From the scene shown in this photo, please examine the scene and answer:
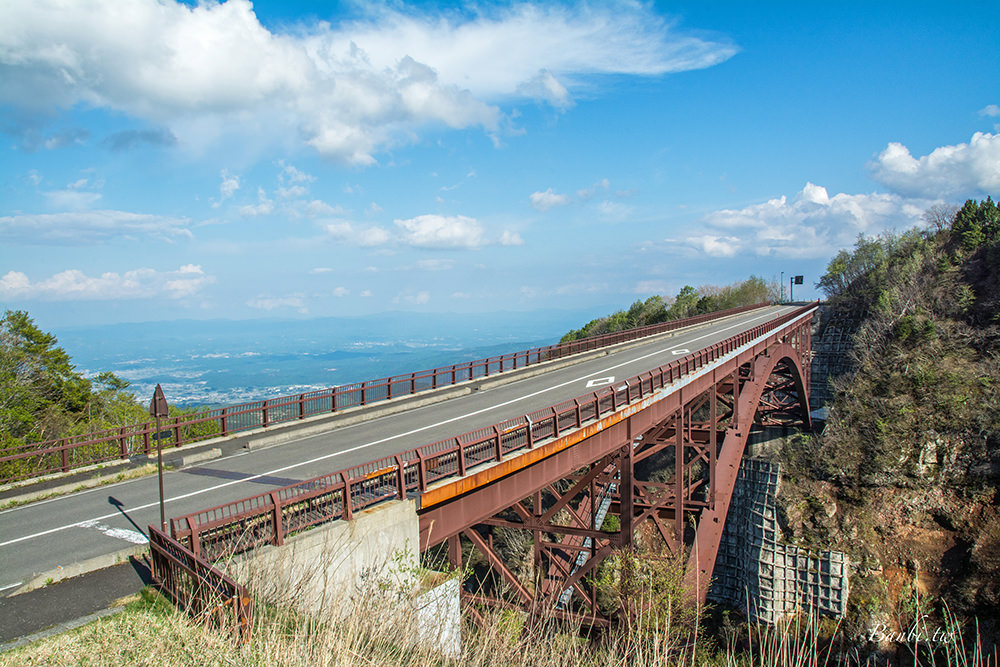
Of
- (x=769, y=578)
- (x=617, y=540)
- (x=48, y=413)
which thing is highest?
(x=48, y=413)

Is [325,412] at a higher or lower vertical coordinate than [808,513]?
higher

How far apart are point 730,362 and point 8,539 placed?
2351 cm

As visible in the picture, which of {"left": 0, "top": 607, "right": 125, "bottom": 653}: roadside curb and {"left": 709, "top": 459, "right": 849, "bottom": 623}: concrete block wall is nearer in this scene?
{"left": 0, "top": 607, "right": 125, "bottom": 653}: roadside curb

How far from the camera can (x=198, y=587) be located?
22.7 feet

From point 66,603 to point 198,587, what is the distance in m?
2.17

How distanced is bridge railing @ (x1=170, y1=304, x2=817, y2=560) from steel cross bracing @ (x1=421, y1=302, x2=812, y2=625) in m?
0.65

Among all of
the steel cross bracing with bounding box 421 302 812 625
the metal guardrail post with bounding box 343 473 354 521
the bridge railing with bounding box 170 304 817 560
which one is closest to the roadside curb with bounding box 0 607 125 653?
the bridge railing with bounding box 170 304 817 560

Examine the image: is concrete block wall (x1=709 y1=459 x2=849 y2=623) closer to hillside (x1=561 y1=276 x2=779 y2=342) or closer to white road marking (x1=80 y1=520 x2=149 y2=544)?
white road marking (x1=80 y1=520 x2=149 y2=544)

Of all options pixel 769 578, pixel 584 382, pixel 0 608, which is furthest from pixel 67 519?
pixel 769 578

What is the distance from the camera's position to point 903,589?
26188mm

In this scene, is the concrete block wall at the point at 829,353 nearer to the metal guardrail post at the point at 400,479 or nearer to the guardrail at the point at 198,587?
the metal guardrail post at the point at 400,479

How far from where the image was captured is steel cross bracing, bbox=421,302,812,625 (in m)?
12.2

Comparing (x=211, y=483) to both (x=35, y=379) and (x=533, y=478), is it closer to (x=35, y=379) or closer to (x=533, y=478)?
(x=533, y=478)

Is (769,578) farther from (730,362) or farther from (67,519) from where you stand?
(67,519)
